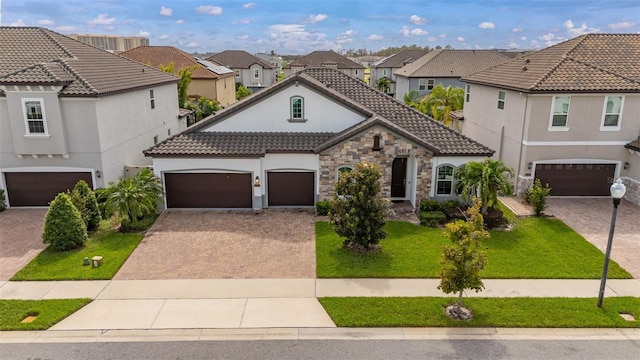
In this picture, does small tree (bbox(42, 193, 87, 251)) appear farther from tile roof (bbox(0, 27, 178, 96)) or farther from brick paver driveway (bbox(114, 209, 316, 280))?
tile roof (bbox(0, 27, 178, 96))

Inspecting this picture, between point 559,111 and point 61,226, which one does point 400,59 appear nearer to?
point 559,111

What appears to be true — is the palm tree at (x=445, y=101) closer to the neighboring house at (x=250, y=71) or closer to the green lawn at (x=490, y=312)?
the green lawn at (x=490, y=312)

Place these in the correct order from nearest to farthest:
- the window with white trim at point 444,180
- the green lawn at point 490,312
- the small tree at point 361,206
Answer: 1. the green lawn at point 490,312
2. the small tree at point 361,206
3. the window with white trim at point 444,180

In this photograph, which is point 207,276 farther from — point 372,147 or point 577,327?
point 577,327

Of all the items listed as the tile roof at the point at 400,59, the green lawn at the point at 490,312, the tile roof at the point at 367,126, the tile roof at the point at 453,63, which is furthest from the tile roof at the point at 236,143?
the tile roof at the point at 400,59

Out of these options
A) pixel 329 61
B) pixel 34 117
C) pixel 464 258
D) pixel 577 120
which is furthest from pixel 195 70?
pixel 464 258

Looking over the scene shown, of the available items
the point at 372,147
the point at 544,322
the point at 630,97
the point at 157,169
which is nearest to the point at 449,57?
the point at 630,97
